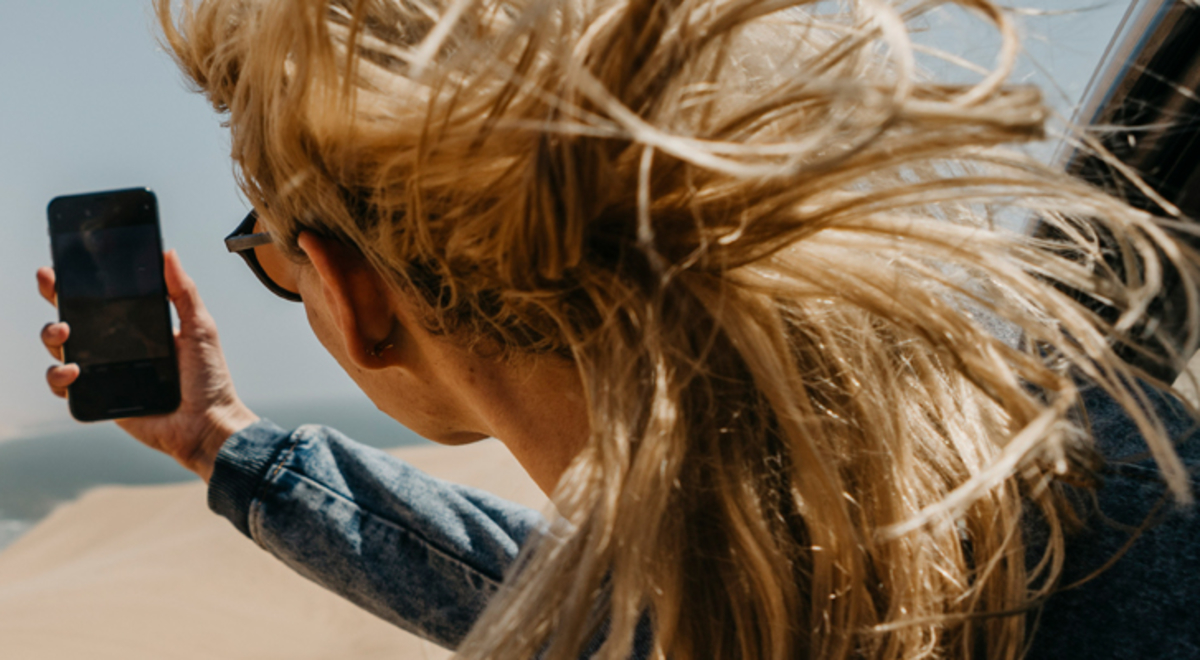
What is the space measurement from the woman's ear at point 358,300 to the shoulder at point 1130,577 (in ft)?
3.28

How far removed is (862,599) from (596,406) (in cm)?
38

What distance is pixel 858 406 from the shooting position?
90 centimetres

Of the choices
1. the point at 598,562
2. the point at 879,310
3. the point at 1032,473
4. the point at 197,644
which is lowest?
A: the point at 197,644

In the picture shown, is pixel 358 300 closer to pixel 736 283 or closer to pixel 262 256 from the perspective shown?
pixel 262 256

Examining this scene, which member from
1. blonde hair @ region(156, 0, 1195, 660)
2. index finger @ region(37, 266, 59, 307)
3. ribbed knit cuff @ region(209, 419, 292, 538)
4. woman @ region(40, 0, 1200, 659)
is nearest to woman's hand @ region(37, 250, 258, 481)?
index finger @ region(37, 266, 59, 307)

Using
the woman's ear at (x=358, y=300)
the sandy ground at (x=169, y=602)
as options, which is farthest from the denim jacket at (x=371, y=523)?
the sandy ground at (x=169, y=602)

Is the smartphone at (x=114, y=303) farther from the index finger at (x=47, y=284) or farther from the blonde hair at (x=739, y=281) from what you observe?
the blonde hair at (x=739, y=281)

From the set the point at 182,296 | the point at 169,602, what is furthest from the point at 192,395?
the point at 169,602

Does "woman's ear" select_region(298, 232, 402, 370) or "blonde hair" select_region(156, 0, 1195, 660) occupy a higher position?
"blonde hair" select_region(156, 0, 1195, 660)

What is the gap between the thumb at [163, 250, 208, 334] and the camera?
2061mm

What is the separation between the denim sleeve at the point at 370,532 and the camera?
1.74 metres

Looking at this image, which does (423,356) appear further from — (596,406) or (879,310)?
(879,310)

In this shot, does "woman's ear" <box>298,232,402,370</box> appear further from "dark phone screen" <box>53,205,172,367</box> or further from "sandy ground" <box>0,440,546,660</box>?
"sandy ground" <box>0,440,546,660</box>

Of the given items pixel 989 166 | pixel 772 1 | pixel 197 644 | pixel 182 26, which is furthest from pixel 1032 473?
pixel 197 644
